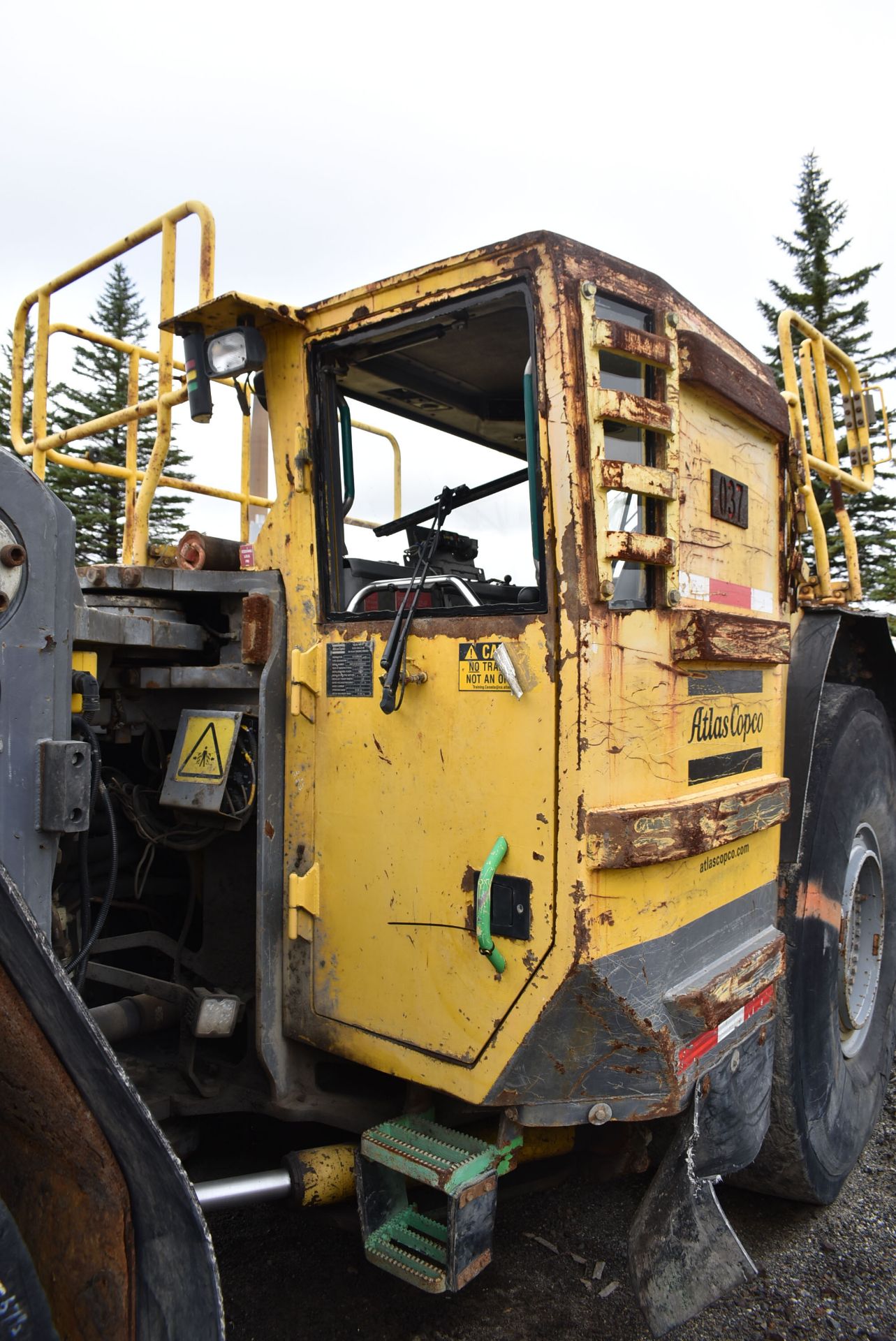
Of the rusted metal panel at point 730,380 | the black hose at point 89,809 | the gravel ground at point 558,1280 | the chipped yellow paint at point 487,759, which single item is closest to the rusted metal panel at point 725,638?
the chipped yellow paint at point 487,759

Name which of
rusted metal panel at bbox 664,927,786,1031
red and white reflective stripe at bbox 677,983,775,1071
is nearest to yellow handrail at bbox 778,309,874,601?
rusted metal panel at bbox 664,927,786,1031

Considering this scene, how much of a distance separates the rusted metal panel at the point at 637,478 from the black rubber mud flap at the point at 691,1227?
4.30 feet

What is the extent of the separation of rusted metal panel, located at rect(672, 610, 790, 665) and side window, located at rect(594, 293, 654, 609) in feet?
0.37

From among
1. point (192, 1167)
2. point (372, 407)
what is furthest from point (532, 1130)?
point (372, 407)

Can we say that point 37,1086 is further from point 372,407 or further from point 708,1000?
point 372,407

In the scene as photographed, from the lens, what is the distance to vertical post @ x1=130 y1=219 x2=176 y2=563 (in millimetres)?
2908

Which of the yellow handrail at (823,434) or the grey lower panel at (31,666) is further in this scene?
the yellow handrail at (823,434)

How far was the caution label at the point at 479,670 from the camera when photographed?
6.54 feet

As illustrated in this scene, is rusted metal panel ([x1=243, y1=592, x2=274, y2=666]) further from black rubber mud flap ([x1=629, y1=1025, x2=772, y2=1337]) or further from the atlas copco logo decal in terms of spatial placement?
black rubber mud flap ([x1=629, y1=1025, x2=772, y2=1337])

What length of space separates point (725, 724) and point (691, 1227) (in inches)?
45.6

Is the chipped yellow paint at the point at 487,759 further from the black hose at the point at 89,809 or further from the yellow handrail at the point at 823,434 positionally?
the yellow handrail at the point at 823,434

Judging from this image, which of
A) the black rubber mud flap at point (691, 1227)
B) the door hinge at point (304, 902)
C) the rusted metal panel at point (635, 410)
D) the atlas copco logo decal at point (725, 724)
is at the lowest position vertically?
the black rubber mud flap at point (691, 1227)

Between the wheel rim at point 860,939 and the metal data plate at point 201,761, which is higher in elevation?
the metal data plate at point 201,761

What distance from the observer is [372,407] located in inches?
109
